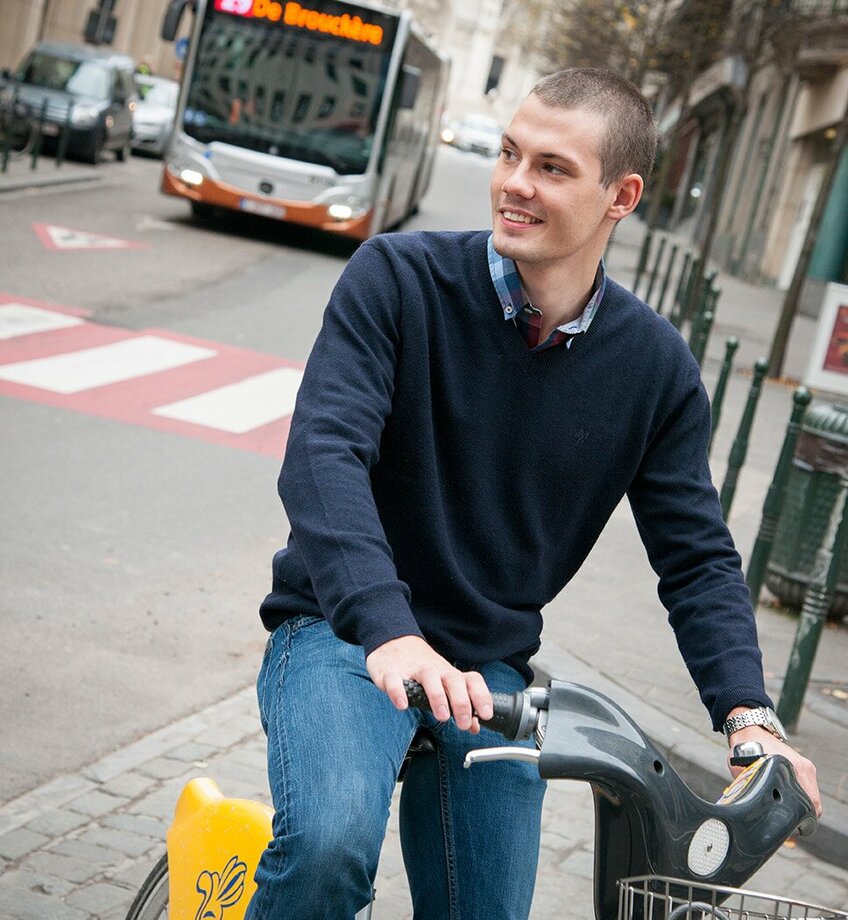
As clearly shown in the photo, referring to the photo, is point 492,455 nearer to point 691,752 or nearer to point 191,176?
point 691,752

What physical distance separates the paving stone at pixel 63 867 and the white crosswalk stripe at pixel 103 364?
5941mm

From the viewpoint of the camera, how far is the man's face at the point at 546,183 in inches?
93.0

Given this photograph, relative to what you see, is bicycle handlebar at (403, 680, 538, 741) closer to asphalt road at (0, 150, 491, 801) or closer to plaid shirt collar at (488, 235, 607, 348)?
plaid shirt collar at (488, 235, 607, 348)

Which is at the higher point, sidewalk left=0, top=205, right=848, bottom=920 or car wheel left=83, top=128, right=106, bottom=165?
car wheel left=83, top=128, right=106, bottom=165

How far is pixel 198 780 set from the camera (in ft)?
9.17

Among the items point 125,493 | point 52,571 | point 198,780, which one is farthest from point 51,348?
point 198,780

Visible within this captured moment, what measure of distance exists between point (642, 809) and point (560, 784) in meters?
3.58

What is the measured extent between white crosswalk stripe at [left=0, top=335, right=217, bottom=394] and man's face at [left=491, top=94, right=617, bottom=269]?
752 centimetres

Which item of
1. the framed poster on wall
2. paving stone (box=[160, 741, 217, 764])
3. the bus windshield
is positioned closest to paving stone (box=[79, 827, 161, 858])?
paving stone (box=[160, 741, 217, 764])

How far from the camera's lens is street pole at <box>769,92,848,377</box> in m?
16.0

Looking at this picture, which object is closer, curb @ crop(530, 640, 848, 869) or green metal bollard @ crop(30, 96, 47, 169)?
curb @ crop(530, 640, 848, 869)

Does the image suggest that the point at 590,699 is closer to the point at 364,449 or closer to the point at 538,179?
the point at 364,449

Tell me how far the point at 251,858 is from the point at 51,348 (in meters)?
8.77

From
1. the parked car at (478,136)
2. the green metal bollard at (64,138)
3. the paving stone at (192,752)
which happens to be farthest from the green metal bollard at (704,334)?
the parked car at (478,136)
